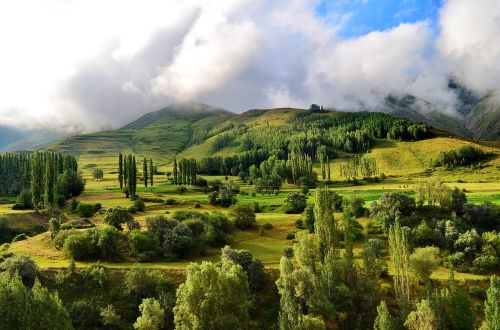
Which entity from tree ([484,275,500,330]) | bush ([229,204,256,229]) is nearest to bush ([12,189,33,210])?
bush ([229,204,256,229])

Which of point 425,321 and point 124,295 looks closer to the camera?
point 425,321

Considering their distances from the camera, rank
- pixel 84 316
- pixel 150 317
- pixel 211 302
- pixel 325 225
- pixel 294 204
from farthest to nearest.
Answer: pixel 294 204 < pixel 325 225 < pixel 84 316 < pixel 150 317 < pixel 211 302

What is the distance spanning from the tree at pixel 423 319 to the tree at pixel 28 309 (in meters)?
39.0

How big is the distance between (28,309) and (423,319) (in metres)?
43.5

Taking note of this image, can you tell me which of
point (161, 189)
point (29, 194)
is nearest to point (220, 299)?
point (29, 194)

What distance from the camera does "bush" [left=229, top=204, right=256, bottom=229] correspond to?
93.9 meters

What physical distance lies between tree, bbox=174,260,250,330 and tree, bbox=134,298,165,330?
299 centimetres

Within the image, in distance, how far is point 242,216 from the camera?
3716 inches

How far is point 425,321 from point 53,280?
4934 centimetres

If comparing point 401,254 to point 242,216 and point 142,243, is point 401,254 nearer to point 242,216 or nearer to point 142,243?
point 142,243

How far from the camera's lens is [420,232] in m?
77.2

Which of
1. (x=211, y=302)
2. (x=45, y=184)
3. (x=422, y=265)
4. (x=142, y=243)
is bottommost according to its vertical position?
(x=211, y=302)

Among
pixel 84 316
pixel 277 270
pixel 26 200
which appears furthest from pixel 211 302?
pixel 26 200

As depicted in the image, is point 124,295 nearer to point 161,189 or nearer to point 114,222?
point 114,222
